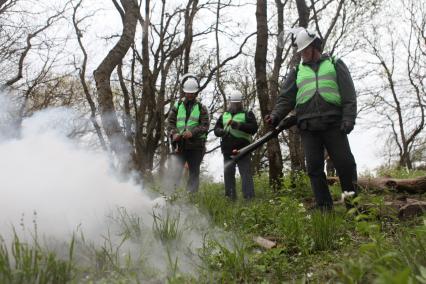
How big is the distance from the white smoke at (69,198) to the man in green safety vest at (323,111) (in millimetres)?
1391

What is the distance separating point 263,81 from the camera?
24.1 feet

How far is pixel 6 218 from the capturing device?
130 inches

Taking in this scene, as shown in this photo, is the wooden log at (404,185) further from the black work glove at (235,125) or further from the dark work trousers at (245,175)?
the black work glove at (235,125)

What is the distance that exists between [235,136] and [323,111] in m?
2.30

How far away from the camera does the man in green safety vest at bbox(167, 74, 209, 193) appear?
6.55 meters

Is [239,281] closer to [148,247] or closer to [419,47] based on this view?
[148,247]

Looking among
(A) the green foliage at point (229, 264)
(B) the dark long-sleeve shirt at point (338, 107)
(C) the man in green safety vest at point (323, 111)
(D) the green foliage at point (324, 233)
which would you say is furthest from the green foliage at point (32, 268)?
(B) the dark long-sleeve shirt at point (338, 107)

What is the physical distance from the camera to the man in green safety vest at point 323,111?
4.51 metres

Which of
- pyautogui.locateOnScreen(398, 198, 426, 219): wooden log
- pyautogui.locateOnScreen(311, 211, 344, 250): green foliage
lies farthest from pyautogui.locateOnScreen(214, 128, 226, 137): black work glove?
pyautogui.locateOnScreen(311, 211, 344, 250): green foliage

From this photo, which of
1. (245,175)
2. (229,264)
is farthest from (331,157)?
(229,264)

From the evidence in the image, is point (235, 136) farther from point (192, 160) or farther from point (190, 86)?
point (190, 86)

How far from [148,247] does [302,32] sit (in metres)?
2.86

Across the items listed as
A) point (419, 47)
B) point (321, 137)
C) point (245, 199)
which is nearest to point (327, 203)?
point (321, 137)

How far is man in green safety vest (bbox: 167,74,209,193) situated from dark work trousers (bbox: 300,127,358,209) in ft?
7.07
